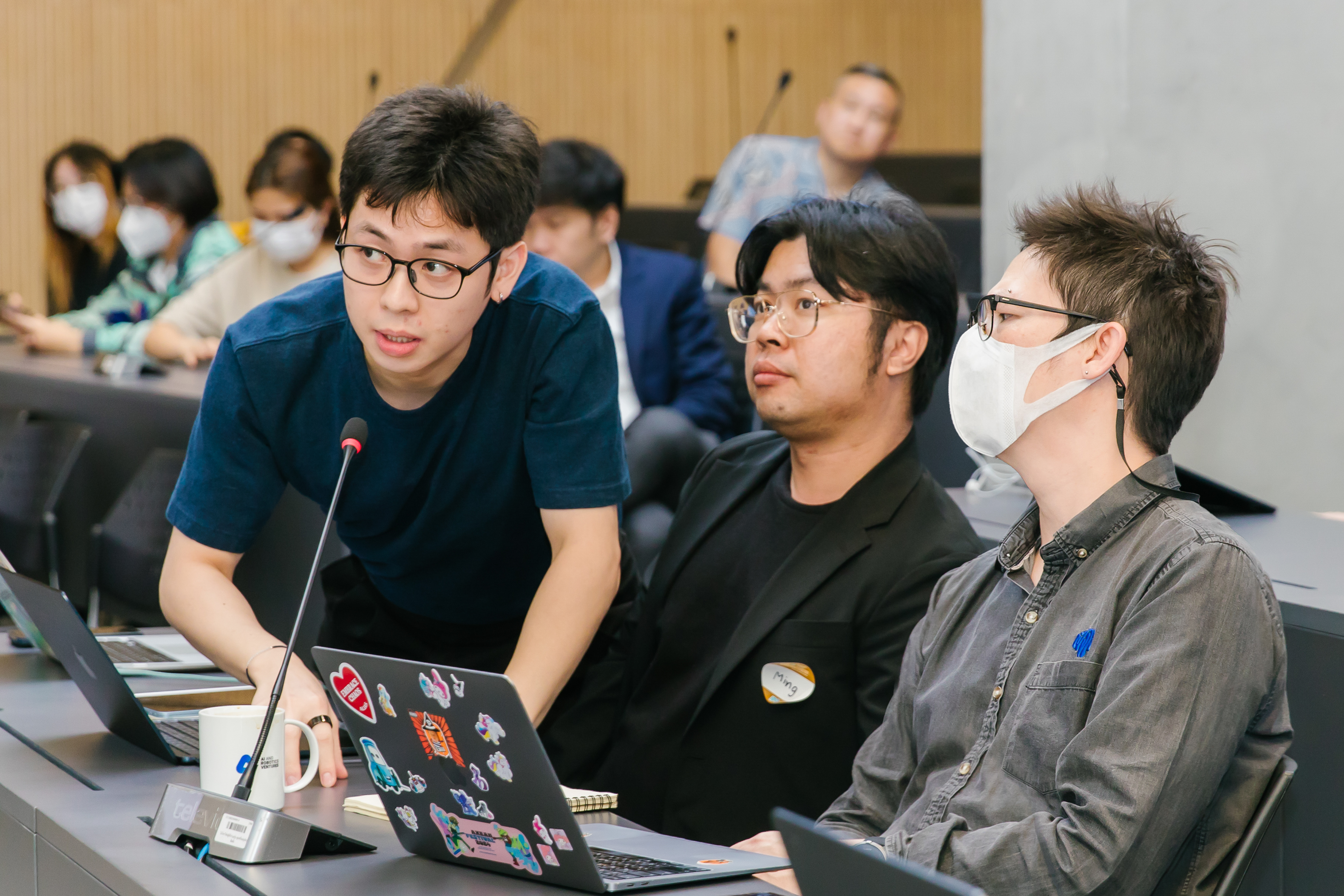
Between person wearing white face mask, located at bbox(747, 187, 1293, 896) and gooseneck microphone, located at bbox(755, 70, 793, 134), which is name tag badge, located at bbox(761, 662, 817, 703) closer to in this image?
person wearing white face mask, located at bbox(747, 187, 1293, 896)

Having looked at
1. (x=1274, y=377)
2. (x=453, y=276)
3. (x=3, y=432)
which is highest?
A: (x=453, y=276)

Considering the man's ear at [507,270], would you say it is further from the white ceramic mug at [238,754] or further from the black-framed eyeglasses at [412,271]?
the white ceramic mug at [238,754]

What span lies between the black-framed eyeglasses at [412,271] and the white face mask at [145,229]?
337 centimetres

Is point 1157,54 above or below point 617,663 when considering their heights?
above

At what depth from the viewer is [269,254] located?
3758 millimetres

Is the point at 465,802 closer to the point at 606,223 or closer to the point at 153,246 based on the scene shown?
the point at 606,223

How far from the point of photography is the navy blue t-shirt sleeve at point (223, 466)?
157 centimetres

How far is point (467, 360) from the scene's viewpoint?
1626mm

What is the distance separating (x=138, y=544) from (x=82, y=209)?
258cm

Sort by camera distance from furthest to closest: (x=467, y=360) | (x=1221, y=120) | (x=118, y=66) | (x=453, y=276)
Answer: (x=118, y=66), (x=1221, y=120), (x=467, y=360), (x=453, y=276)

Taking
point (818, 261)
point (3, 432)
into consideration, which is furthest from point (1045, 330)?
point (3, 432)

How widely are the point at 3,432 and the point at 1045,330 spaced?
125 inches

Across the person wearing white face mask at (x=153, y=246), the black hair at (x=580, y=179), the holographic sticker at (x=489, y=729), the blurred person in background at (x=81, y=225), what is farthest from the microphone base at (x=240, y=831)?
the blurred person in background at (x=81, y=225)

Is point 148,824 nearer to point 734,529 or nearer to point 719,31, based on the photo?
point 734,529
